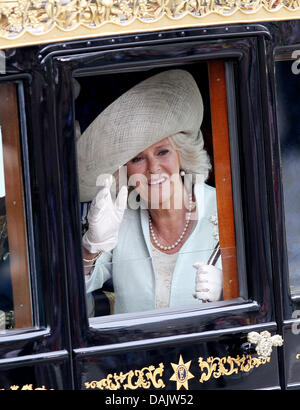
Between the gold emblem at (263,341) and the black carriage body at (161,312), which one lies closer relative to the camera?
the black carriage body at (161,312)

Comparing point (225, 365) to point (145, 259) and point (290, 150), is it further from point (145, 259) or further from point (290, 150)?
point (290, 150)

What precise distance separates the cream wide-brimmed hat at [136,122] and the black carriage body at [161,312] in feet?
0.33

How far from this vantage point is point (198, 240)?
9.35ft

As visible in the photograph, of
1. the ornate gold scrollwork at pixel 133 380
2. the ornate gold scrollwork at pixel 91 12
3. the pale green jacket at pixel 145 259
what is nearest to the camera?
the ornate gold scrollwork at pixel 91 12

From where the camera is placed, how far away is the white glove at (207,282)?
282 centimetres

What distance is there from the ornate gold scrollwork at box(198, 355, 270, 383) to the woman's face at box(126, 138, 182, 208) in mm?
568

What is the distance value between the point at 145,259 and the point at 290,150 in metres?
0.61

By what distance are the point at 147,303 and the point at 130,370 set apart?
0.79ft

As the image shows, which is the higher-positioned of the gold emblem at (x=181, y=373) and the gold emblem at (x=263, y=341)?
the gold emblem at (x=263, y=341)

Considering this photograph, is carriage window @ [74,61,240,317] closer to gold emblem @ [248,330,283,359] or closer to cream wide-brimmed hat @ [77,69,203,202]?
cream wide-brimmed hat @ [77,69,203,202]

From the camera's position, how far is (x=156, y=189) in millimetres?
2826

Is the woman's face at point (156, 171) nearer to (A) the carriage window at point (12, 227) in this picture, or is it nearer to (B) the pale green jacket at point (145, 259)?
(B) the pale green jacket at point (145, 259)

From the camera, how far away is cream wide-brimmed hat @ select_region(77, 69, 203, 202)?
272 centimetres

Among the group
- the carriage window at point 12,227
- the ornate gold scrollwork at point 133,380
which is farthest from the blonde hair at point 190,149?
the ornate gold scrollwork at point 133,380
